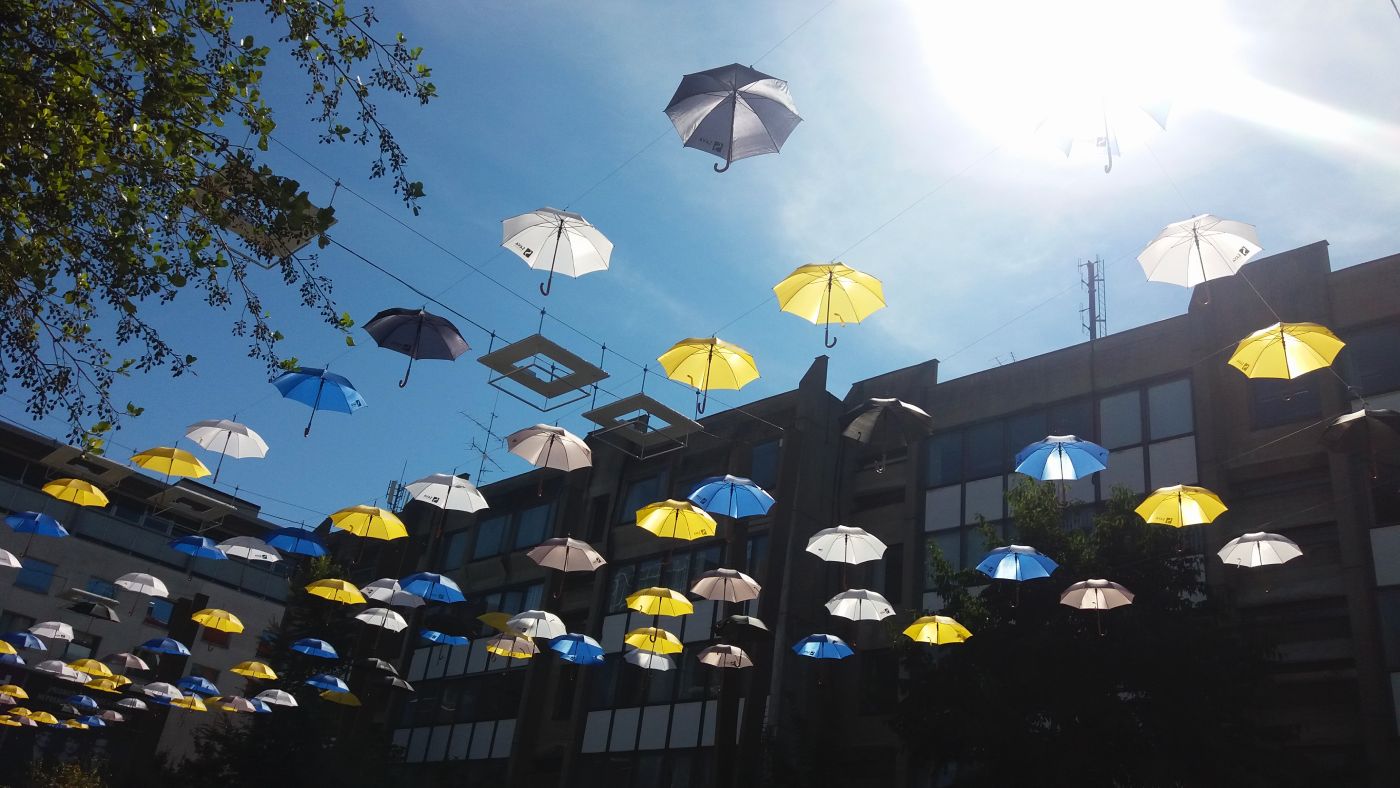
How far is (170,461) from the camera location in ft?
70.2

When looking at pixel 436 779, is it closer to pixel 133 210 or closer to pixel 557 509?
pixel 557 509

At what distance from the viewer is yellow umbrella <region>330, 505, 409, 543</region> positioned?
2271 centimetres

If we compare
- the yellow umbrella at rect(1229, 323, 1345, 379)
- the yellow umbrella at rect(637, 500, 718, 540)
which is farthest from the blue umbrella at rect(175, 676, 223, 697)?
the yellow umbrella at rect(1229, 323, 1345, 379)

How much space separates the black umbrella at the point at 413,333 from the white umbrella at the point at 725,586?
373 inches

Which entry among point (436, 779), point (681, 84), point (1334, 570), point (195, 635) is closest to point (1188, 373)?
point (1334, 570)

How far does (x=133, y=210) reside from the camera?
10531 mm

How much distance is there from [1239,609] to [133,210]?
2152 cm

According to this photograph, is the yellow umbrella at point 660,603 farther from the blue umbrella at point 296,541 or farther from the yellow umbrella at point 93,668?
the yellow umbrella at point 93,668

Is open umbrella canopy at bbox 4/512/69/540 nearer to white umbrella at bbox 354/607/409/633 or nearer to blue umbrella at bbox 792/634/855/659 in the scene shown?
white umbrella at bbox 354/607/409/633

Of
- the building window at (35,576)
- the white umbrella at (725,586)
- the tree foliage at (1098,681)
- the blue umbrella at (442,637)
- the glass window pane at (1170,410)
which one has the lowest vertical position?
the tree foliage at (1098,681)

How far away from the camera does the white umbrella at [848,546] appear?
22859 mm

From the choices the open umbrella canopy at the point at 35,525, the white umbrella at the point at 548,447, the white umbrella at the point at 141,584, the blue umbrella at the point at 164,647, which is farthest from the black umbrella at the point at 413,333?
the blue umbrella at the point at 164,647

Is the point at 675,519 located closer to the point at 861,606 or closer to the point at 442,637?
the point at 861,606

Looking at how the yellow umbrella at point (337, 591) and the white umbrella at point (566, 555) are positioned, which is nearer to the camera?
the white umbrella at point (566, 555)
